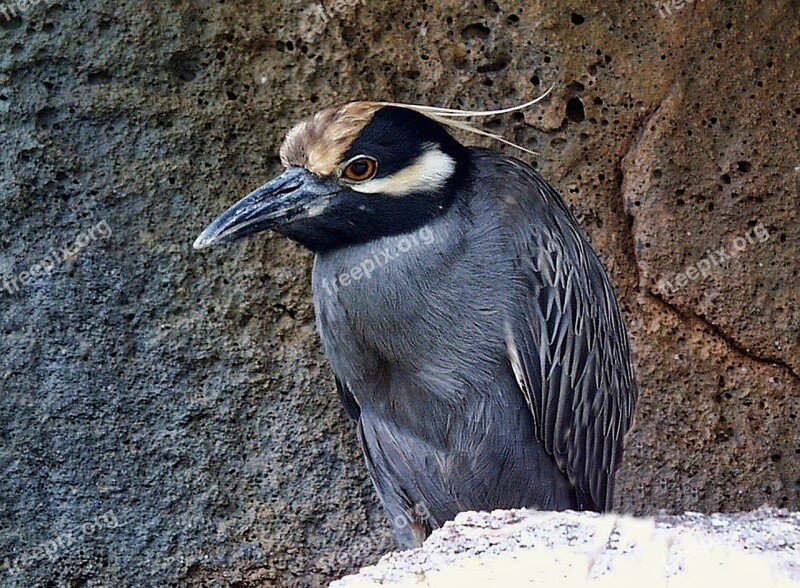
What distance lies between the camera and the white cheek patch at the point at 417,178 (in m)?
2.69

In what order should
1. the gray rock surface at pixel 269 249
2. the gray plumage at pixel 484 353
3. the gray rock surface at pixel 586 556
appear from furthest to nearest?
the gray rock surface at pixel 269 249 → the gray plumage at pixel 484 353 → the gray rock surface at pixel 586 556

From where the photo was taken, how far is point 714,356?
12.2ft

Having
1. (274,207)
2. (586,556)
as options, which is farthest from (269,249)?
(586,556)

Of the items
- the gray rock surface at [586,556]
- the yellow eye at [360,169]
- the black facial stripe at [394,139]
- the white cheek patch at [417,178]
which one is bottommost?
the gray rock surface at [586,556]

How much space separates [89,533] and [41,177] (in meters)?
1.21

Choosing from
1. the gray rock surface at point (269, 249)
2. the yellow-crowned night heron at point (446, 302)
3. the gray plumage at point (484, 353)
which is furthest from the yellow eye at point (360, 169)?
the gray rock surface at point (269, 249)

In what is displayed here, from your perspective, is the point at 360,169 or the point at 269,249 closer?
the point at 360,169

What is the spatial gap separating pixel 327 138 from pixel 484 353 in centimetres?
70

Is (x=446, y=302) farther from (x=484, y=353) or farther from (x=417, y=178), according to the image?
(x=417, y=178)

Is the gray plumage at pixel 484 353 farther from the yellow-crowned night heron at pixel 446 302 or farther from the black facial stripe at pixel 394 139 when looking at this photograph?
the black facial stripe at pixel 394 139

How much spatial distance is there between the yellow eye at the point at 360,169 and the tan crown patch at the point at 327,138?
0.11 ft

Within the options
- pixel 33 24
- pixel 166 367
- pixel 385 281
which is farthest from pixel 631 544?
pixel 33 24

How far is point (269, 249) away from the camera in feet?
12.0

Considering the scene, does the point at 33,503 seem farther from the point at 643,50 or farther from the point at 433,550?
the point at 643,50
